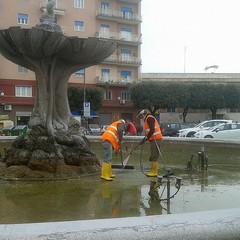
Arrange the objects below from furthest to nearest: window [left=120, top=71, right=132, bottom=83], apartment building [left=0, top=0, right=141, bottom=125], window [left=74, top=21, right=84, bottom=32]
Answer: window [left=120, top=71, right=132, bottom=83]
window [left=74, top=21, right=84, bottom=32]
apartment building [left=0, top=0, right=141, bottom=125]

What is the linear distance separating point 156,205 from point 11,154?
3.96 m

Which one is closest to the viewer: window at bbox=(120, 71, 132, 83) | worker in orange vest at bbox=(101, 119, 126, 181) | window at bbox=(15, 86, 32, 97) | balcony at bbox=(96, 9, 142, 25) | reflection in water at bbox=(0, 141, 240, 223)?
reflection in water at bbox=(0, 141, 240, 223)

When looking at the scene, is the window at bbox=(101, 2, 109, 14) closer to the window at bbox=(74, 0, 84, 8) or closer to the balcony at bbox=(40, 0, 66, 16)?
the window at bbox=(74, 0, 84, 8)

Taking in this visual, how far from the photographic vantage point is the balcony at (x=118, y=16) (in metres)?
49.4

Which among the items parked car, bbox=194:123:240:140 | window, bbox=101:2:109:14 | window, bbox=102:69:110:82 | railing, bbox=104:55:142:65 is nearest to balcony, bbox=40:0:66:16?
window, bbox=101:2:109:14

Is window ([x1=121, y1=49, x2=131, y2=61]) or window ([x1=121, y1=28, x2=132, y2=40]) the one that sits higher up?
window ([x1=121, y1=28, x2=132, y2=40])

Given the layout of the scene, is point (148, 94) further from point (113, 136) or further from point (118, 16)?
point (113, 136)

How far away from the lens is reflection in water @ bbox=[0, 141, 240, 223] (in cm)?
487

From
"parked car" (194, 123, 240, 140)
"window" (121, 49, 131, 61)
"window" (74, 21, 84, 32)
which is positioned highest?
"window" (74, 21, 84, 32)

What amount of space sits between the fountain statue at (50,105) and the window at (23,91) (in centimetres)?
3731

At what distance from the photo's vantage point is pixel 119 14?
50781 millimetres

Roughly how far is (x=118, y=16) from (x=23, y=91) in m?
15.5

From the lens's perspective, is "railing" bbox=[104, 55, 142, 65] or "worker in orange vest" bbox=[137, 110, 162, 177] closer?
"worker in orange vest" bbox=[137, 110, 162, 177]

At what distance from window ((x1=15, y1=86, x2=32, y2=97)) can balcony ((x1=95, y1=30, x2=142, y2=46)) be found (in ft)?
35.7
